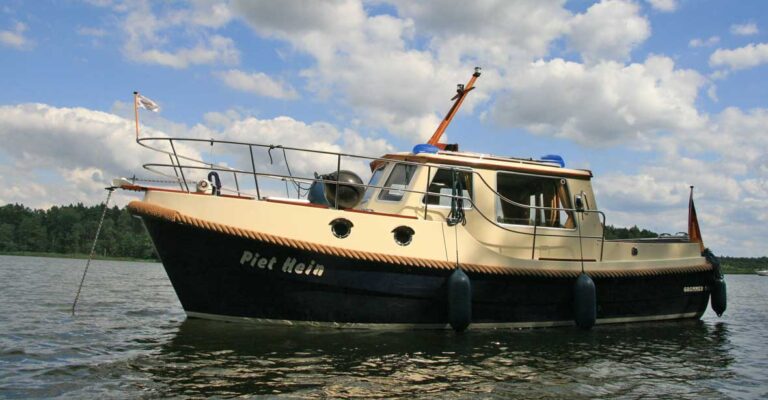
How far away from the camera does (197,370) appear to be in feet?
18.0

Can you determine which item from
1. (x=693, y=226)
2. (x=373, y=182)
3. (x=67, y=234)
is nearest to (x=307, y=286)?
(x=373, y=182)

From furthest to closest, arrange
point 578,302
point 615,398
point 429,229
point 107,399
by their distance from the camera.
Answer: point 578,302 < point 429,229 < point 615,398 < point 107,399

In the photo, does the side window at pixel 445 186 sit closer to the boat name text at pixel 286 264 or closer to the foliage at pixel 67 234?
the boat name text at pixel 286 264

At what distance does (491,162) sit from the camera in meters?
9.09

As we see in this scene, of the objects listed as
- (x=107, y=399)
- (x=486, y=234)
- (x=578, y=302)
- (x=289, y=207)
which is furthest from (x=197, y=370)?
(x=578, y=302)

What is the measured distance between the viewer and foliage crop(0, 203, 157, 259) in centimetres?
7181

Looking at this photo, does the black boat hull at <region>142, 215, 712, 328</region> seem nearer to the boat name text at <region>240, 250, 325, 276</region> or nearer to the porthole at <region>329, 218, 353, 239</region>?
the boat name text at <region>240, 250, 325, 276</region>

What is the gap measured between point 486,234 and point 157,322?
520 cm

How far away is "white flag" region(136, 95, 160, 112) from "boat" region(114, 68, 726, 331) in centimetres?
34

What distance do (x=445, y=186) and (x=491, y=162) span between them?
0.82 m

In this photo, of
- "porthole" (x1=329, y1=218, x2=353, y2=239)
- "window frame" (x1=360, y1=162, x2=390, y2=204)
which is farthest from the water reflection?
"window frame" (x1=360, y1=162, x2=390, y2=204)

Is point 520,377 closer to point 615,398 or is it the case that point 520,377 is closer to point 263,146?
point 615,398

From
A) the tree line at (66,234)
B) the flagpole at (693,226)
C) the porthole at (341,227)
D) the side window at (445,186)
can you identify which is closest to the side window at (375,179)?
the side window at (445,186)

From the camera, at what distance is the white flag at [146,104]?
7.99 metres
